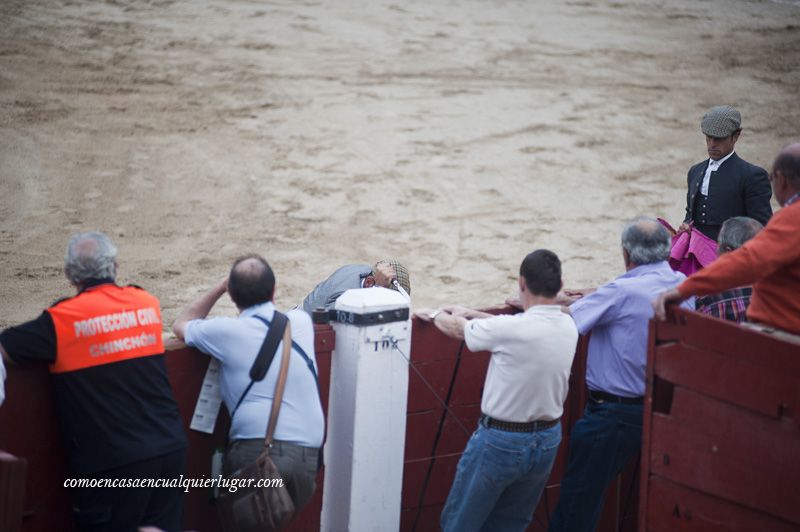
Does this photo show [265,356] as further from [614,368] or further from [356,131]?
[356,131]

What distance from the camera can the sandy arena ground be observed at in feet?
36.0

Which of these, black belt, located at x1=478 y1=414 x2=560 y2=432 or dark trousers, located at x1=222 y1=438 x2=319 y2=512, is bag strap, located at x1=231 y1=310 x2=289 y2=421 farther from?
black belt, located at x1=478 y1=414 x2=560 y2=432

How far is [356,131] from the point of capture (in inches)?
533

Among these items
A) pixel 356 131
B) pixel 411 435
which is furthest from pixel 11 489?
pixel 356 131

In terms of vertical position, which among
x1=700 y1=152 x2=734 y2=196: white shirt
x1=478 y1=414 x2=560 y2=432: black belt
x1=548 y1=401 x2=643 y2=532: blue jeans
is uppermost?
x1=700 y1=152 x2=734 y2=196: white shirt

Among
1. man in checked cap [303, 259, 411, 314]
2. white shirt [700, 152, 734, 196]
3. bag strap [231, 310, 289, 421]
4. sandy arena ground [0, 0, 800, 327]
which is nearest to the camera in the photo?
bag strap [231, 310, 289, 421]

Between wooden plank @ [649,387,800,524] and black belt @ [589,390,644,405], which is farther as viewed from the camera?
black belt @ [589,390,644,405]

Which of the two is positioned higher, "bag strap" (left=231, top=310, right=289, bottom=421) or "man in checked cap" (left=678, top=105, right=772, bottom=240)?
"man in checked cap" (left=678, top=105, right=772, bottom=240)

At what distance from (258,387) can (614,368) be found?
1573 mm

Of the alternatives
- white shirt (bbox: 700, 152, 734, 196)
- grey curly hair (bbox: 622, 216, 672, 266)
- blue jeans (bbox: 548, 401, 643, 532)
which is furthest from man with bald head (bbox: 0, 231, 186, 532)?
white shirt (bbox: 700, 152, 734, 196)

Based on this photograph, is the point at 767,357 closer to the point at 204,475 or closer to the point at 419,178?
the point at 204,475

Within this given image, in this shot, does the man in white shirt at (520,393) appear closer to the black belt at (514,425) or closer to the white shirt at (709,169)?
the black belt at (514,425)

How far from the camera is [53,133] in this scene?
41.5 ft

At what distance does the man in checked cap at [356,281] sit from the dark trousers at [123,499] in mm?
1608
